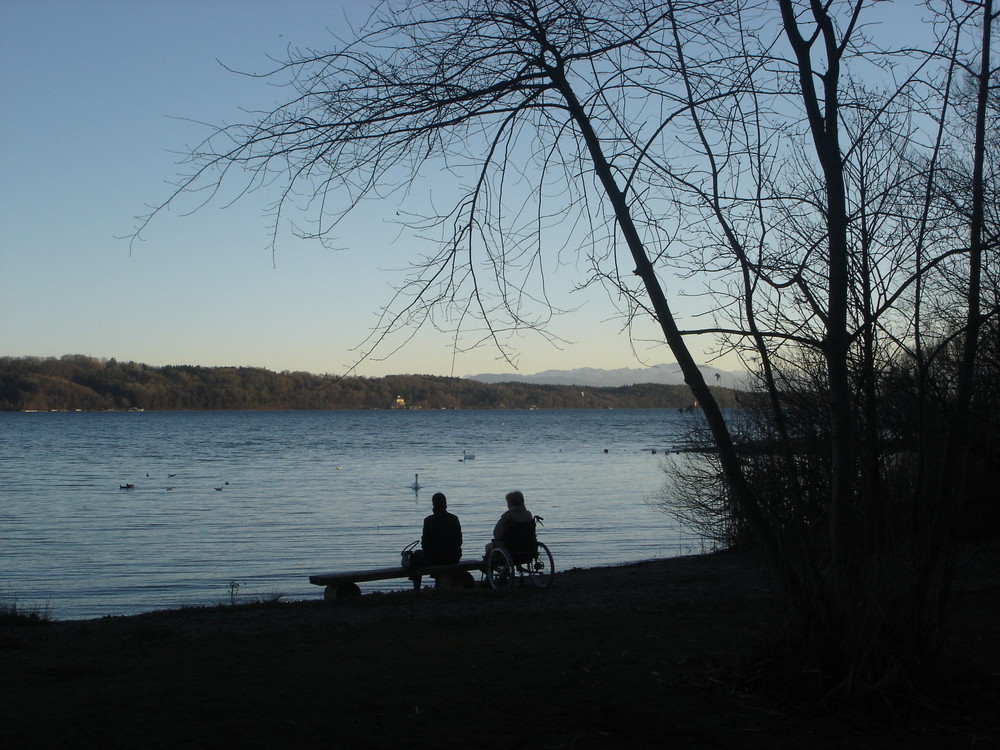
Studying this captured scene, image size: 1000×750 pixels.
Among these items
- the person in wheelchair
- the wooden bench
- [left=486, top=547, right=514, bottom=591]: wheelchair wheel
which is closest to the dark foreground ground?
[left=486, top=547, right=514, bottom=591]: wheelchair wheel

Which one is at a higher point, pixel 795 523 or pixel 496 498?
pixel 795 523

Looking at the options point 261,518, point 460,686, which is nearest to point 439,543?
point 460,686

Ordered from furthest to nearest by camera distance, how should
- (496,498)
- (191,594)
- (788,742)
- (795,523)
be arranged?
(496,498) → (191,594) → (795,523) → (788,742)

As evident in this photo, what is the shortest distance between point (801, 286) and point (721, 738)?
2.35 metres

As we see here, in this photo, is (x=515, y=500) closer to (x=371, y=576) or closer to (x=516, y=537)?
(x=516, y=537)

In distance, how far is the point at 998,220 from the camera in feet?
28.3

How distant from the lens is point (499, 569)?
10531 millimetres

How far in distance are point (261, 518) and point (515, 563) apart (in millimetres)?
16803

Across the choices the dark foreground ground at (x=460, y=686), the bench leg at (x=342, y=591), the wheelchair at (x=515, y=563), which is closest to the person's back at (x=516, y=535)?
the wheelchair at (x=515, y=563)

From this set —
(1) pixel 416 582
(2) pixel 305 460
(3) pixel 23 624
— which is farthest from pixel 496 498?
(2) pixel 305 460

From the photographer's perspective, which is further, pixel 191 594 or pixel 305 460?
pixel 305 460

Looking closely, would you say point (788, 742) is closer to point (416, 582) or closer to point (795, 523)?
point (795, 523)

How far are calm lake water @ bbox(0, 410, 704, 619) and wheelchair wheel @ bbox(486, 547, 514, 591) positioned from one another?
458cm

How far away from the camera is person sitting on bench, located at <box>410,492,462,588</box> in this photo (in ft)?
37.4
